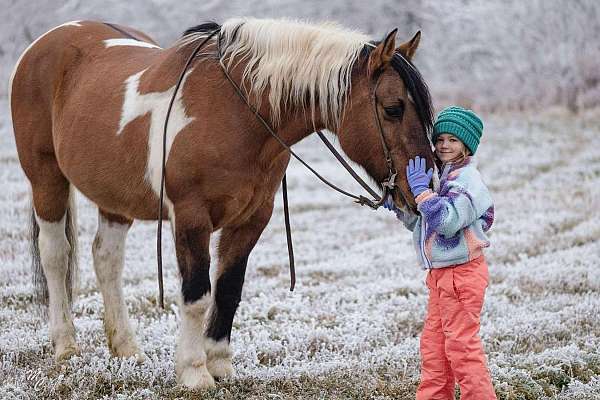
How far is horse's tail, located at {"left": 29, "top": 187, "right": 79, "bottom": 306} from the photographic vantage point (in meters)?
5.63

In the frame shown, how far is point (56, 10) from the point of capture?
95.1 ft

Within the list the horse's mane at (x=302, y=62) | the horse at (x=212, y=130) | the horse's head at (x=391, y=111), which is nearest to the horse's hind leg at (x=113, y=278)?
the horse at (x=212, y=130)

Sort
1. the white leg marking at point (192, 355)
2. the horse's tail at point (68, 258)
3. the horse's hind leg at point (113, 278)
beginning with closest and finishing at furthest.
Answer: the white leg marking at point (192, 355), the horse's hind leg at point (113, 278), the horse's tail at point (68, 258)

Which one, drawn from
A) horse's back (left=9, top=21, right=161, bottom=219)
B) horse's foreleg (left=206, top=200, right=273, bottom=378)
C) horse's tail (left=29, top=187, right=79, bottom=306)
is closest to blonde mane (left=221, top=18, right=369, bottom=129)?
horse's foreleg (left=206, top=200, right=273, bottom=378)

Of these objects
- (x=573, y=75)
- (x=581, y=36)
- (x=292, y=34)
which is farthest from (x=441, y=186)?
(x=581, y=36)

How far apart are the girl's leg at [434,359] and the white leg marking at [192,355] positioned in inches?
53.0

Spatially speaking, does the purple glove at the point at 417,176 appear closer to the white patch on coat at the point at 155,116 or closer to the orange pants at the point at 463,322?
the orange pants at the point at 463,322

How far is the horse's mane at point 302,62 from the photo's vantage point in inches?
158

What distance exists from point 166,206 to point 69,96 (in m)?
1.33

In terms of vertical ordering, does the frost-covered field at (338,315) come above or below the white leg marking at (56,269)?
below

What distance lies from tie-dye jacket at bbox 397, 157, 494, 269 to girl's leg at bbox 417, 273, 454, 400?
0.74 feet

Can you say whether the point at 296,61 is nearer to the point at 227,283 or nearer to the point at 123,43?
the point at 227,283

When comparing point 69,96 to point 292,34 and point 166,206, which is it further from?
point 292,34

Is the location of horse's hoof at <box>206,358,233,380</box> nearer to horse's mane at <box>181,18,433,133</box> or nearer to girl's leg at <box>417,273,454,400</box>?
girl's leg at <box>417,273,454,400</box>
